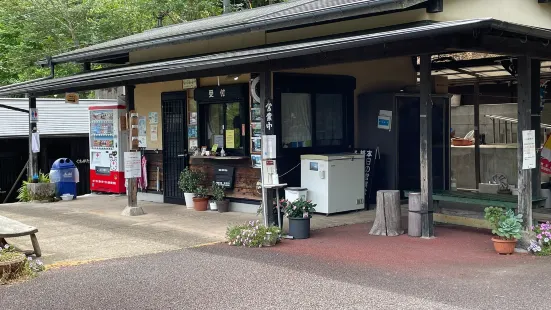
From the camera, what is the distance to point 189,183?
1297 cm

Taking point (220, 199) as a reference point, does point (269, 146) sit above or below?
above

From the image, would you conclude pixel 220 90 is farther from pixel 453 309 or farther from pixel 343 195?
pixel 453 309

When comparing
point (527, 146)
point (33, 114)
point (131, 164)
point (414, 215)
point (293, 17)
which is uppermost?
point (293, 17)

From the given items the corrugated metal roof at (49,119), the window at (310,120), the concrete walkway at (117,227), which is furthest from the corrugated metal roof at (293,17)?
the corrugated metal roof at (49,119)

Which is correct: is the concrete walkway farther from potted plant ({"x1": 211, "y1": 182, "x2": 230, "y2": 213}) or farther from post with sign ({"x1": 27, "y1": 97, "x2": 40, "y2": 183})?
post with sign ({"x1": 27, "y1": 97, "x2": 40, "y2": 183})

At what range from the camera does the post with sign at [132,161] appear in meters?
12.3

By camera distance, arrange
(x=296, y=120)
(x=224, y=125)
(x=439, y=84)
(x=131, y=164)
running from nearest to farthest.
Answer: (x=296, y=120) < (x=131, y=164) < (x=224, y=125) < (x=439, y=84)

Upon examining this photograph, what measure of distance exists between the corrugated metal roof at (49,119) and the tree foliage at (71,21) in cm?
563

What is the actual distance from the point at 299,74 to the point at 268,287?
582 centimetres

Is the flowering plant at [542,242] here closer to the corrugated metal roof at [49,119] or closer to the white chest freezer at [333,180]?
the white chest freezer at [333,180]

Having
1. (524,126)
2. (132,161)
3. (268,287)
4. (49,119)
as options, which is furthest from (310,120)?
(49,119)

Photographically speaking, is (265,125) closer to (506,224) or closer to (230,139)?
(230,139)

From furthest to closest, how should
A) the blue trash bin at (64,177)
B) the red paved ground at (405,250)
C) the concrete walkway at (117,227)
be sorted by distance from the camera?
the blue trash bin at (64,177) < the concrete walkway at (117,227) < the red paved ground at (405,250)

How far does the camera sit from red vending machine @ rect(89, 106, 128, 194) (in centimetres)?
1591
